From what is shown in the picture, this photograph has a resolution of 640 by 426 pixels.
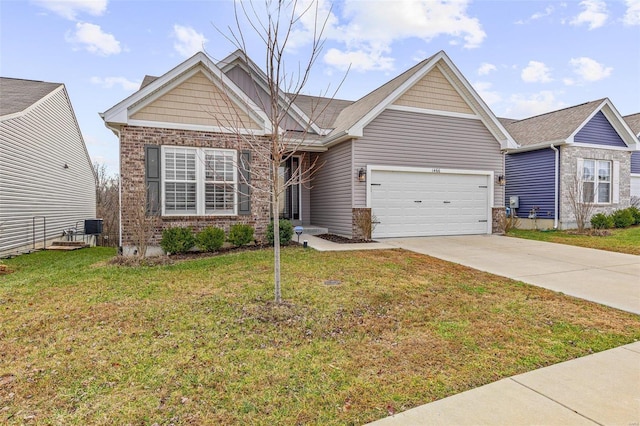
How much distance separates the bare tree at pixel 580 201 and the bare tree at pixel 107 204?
21.7m

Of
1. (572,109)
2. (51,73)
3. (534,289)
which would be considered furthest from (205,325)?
(51,73)

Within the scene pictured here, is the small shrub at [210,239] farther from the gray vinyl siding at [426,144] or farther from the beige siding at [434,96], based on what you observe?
the beige siding at [434,96]

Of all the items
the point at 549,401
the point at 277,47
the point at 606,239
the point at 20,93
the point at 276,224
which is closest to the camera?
the point at 549,401

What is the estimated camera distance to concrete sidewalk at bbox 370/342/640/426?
2402 millimetres

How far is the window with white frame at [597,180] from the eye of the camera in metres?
15.1

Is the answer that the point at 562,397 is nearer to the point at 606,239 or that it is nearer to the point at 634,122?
the point at 606,239

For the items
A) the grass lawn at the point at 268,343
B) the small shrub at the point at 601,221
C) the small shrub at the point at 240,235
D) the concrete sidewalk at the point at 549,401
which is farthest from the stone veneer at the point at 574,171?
the concrete sidewalk at the point at 549,401

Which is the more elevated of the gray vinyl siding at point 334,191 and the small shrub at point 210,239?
the gray vinyl siding at point 334,191

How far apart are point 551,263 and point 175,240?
29.5ft

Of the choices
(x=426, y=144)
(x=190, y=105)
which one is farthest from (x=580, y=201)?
(x=190, y=105)

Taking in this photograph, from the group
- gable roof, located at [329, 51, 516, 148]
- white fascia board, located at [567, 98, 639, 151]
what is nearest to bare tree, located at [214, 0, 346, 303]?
gable roof, located at [329, 51, 516, 148]

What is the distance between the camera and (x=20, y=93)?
41.2 feet

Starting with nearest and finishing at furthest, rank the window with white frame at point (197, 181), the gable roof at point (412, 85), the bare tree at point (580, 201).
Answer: the window with white frame at point (197, 181) → the gable roof at point (412, 85) → the bare tree at point (580, 201)

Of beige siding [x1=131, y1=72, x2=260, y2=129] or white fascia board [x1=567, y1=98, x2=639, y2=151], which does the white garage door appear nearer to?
beige siding [x1=131, y1=72, x2=260, y2=129]
